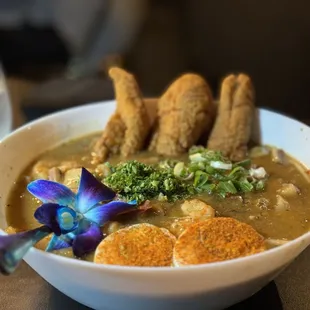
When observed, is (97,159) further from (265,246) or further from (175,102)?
(265,246)

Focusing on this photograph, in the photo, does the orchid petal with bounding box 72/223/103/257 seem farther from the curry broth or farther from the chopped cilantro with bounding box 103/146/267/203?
the chopped cilantro with bounding box 103/146/267/203

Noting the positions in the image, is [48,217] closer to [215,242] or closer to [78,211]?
[78,211]

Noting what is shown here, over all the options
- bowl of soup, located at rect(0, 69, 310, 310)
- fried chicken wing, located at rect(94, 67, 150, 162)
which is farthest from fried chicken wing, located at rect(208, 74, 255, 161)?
fried chicken wing, located at rect(94, 67, 150, 162)

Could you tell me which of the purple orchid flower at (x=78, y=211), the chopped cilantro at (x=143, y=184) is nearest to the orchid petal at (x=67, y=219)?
the purple orchid flower at (x=78, y=211)

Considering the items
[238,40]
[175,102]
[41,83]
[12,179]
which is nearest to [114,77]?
[175,102]

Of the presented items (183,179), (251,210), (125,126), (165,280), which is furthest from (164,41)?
(165,280)

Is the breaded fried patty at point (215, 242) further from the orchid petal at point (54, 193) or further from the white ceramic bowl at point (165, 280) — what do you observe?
the orchid petal at point (54, 193)
